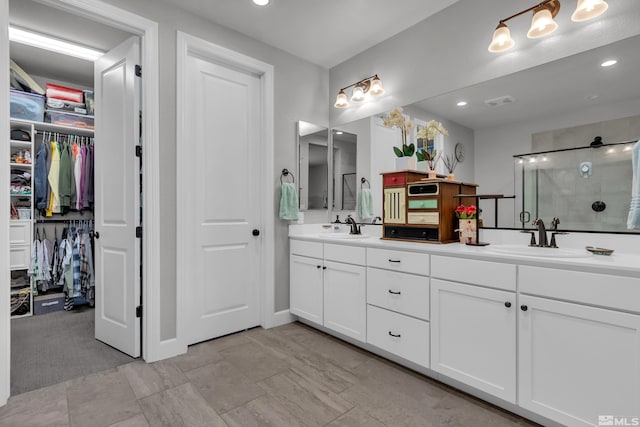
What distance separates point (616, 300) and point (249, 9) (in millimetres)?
2825

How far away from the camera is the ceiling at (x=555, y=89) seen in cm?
170

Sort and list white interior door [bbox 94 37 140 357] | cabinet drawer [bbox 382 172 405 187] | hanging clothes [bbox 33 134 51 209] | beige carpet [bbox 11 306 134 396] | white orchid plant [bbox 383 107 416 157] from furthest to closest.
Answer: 1. hanging clothes [bbox 33 134 51 209]
2. white orchid plant [bbox 383 107 416 157]
3. cabinet drawer [bbox 382 172 405 187]
4. white interior door [bbox 94 37 140 357]
5. beige carpet [bbox 11 306 134 396]

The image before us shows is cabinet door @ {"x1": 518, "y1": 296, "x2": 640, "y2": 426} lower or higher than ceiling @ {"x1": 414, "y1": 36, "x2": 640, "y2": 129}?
lower

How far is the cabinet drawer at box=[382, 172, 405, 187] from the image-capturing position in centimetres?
242

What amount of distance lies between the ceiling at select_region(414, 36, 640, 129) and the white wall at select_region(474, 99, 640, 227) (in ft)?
0.14

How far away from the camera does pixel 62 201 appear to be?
342 cm

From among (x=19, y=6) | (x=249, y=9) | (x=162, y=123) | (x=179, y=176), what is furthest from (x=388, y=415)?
(x=19, y=6)

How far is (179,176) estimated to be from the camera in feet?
7.79

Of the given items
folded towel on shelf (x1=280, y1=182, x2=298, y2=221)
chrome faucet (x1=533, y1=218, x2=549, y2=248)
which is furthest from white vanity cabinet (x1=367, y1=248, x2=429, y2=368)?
folded towel on shelf (x1=280, y1=182, x2=298, y2=221)

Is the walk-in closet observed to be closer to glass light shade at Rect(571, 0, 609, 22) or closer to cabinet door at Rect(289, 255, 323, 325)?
cabinet door at Rect(289, 255, 323, 325)

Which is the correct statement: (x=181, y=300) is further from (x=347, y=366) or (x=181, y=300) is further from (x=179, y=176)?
(x=347, y=366)

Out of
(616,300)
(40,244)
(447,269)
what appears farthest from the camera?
(40,244)

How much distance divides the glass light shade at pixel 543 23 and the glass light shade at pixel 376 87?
118cm

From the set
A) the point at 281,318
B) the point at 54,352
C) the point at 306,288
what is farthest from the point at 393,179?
the point at 54,352
